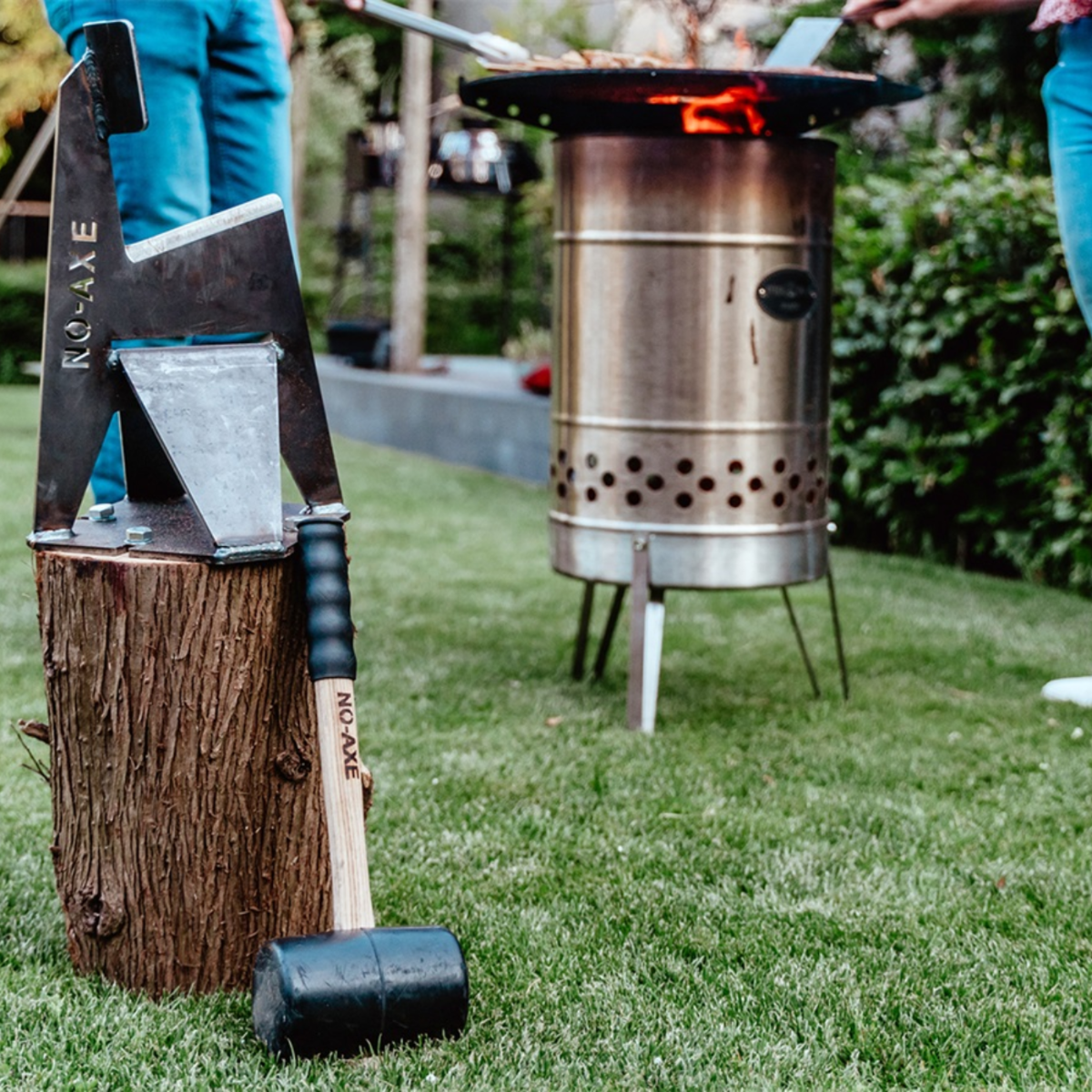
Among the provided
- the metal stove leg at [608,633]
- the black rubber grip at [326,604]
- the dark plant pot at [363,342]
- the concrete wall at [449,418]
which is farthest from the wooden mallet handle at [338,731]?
the dark plant pot at [363,342]

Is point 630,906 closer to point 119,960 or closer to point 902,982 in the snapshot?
point 902,982

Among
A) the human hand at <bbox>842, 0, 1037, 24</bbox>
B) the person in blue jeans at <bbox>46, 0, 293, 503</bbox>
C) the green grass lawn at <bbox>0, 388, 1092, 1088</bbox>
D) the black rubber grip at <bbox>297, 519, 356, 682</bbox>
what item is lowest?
the green grass lawn at <bbox>0, 388, 1092, 1088</bbox>

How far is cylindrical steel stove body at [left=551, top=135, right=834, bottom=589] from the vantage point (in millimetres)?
3113

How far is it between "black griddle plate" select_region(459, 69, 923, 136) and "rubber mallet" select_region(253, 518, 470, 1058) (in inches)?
54.2

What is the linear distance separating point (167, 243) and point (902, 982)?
142 cm

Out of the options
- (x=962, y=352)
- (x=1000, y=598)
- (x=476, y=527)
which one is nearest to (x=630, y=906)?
(x=1000, y=598)

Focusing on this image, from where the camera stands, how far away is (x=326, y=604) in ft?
6.10

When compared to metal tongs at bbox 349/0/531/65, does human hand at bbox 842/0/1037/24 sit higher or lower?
higher

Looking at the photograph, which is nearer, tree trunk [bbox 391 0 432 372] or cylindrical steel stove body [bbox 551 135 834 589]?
cylindrical steel stove body [bbox 551 135 834 589]

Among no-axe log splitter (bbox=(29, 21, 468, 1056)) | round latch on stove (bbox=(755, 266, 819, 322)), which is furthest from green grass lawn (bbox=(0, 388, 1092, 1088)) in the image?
round latch on stove (bbox=(755, 266, 819, 322))

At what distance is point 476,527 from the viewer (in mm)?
6395

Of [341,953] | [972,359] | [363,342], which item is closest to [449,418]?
[363,342]

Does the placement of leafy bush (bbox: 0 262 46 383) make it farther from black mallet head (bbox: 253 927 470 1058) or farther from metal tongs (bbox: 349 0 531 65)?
black mallet head (bbox: 253 927 470 1058)

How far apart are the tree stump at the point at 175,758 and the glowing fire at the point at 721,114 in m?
1.54
